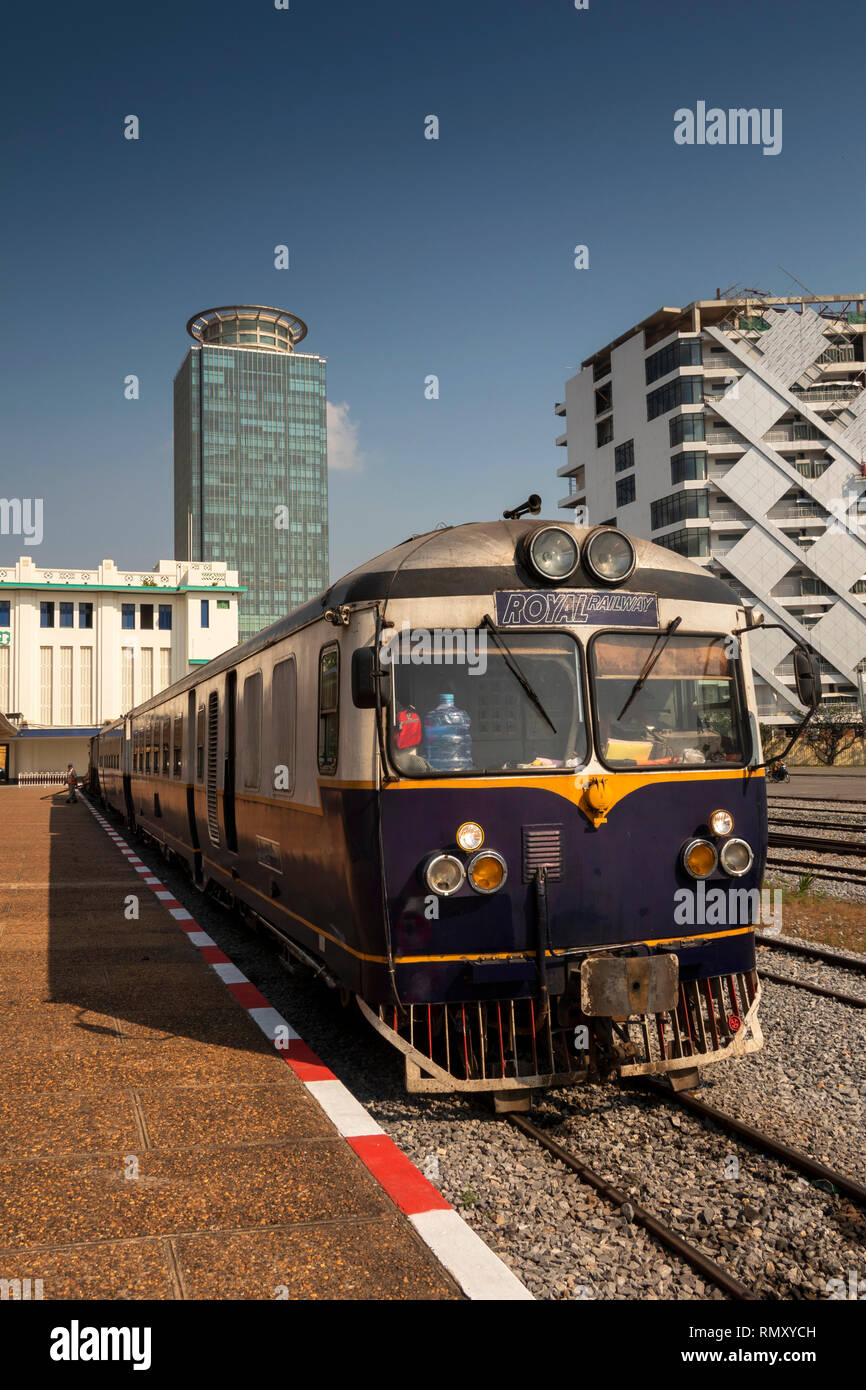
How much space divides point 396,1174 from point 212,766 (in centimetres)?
674

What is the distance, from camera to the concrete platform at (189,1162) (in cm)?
353

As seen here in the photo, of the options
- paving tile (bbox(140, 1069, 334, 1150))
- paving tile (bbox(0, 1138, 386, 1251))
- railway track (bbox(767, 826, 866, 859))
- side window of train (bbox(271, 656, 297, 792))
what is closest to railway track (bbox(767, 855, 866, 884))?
railway track (bbox(767, 826, 866, 859))

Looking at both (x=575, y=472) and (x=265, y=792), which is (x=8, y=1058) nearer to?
(x=265, y=792)

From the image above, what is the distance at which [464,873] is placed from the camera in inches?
199

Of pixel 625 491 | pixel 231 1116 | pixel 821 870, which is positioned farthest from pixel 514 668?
pixel 625 491

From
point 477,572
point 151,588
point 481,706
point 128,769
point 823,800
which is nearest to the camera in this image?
point 481,706

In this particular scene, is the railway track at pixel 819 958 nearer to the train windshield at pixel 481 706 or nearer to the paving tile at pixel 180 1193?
the train windshield at pixel 481 706

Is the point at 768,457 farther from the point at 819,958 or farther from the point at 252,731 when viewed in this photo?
the point at 252,731

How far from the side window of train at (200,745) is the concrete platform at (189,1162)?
3.42m

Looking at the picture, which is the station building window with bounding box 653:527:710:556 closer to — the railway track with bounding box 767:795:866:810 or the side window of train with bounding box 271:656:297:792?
the railway track with bounding box 767:795:866:810

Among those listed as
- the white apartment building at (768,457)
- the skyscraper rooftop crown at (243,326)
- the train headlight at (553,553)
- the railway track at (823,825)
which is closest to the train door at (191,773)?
the train headlight at (553,553)

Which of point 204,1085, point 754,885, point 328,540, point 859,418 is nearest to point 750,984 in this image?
point 754,885
